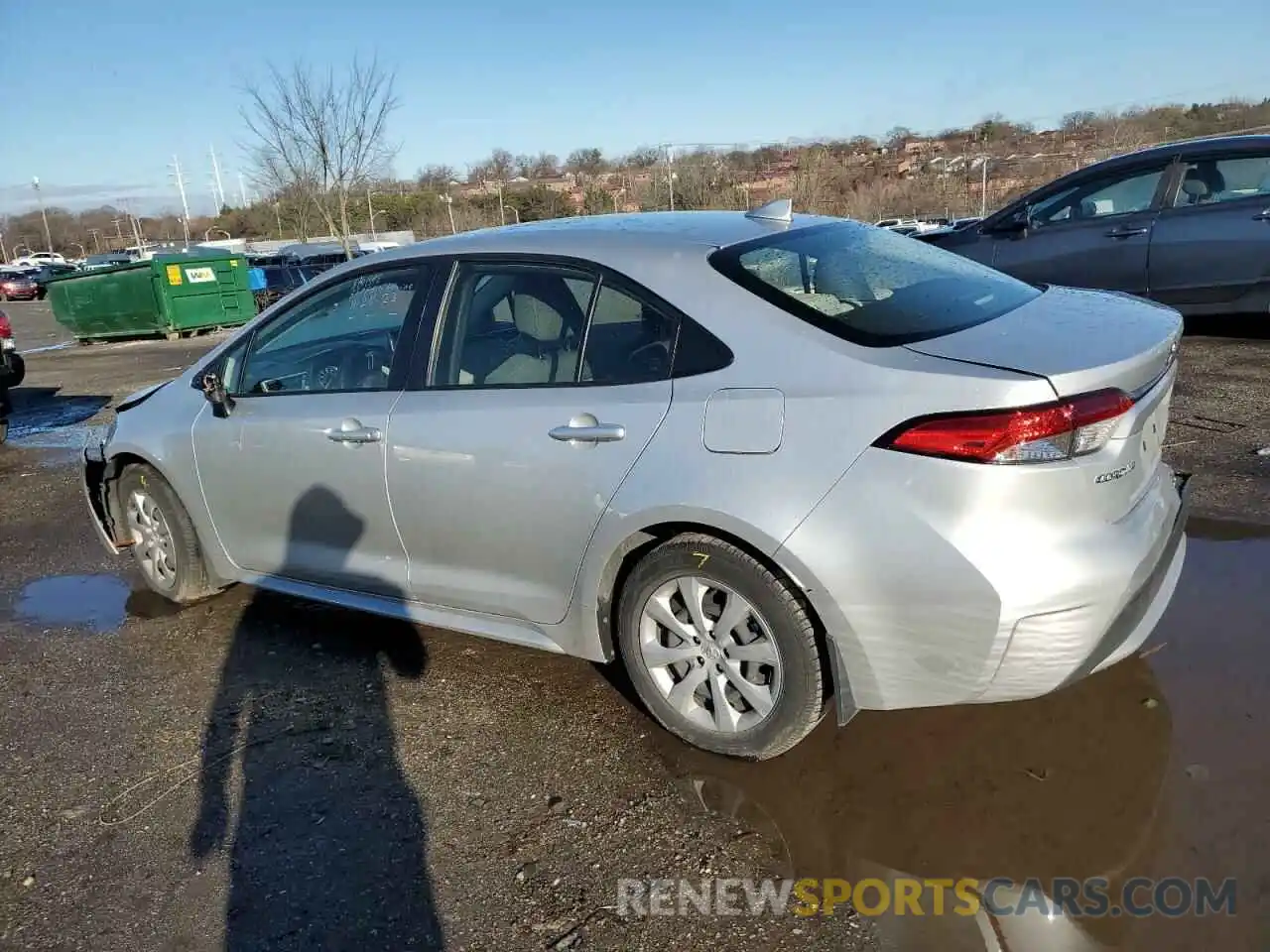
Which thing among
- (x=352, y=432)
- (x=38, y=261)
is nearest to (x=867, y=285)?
(x=352, y=432)

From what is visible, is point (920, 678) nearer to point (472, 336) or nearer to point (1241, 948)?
point (1241, 948)

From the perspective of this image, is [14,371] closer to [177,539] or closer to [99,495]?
[99,495]

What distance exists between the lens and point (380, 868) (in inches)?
99.6

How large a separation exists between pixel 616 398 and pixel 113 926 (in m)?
1.95

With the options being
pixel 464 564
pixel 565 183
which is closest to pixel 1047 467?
pixel 464 564

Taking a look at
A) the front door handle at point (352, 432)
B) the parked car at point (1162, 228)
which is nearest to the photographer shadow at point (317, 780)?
the front door handle at point (352, 432)

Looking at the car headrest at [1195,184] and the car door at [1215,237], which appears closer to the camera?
the car door at [1215,237]

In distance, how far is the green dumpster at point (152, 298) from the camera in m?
18.4

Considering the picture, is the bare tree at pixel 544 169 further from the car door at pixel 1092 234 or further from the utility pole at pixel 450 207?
the car door at pixel 1092 234

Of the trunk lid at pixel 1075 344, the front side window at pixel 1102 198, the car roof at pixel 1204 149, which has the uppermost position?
the car roof at pixel 1204 149

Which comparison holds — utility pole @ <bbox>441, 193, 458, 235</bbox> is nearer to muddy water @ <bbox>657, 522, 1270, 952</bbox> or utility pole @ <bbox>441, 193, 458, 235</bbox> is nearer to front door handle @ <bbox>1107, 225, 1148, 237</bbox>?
front door handle @ <bbox>1107, 225, 1148, 237</bbox>

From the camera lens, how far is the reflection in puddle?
4457 mm

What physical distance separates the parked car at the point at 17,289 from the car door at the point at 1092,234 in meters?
44.2

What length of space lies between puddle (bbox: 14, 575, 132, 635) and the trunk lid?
3.95m
